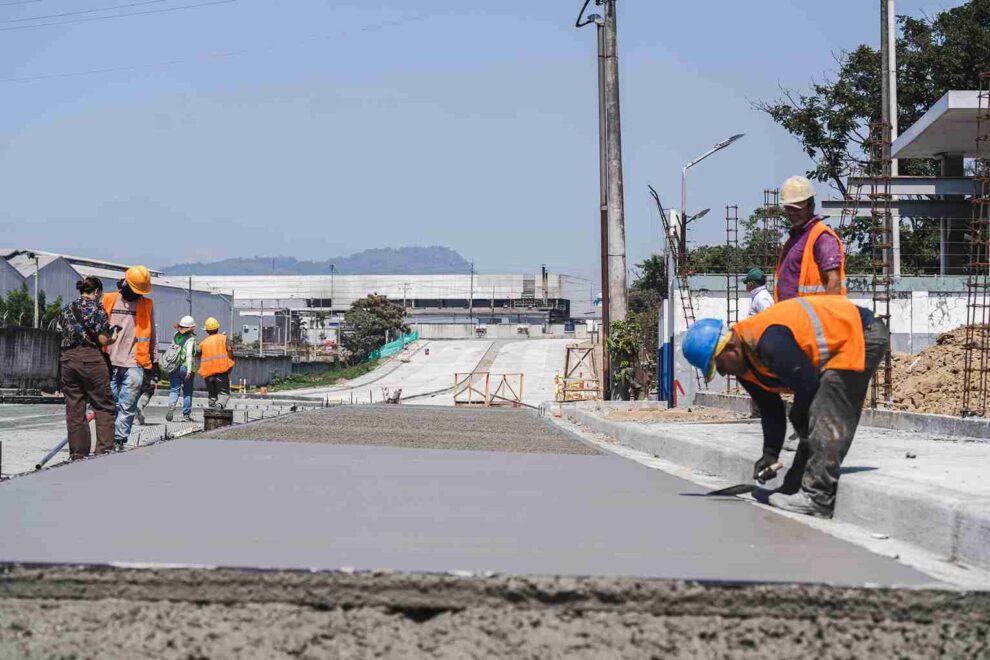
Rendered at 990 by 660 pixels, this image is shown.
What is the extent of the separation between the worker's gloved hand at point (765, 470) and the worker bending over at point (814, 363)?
18.9 inches

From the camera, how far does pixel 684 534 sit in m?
4.81

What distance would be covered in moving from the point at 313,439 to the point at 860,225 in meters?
40.4

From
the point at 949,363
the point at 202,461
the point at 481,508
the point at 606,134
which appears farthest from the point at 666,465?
the point at 606,134

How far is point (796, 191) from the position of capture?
Answer: 7168mm

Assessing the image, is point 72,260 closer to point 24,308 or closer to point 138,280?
point 24,308

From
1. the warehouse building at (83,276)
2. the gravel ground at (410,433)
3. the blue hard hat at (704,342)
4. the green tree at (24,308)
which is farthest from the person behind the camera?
the warehouse building at (83,276)

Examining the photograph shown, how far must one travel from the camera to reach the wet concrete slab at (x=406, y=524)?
3863 millimetres

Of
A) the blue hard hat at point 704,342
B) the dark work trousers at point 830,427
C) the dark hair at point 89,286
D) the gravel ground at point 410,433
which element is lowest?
the gravel ground at point 410,433

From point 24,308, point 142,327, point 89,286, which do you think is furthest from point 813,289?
point 24,308

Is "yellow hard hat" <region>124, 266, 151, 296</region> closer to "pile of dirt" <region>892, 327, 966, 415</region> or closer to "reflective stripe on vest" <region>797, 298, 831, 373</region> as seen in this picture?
"reflective stripe on vest" <region>797, 298, 831, 373</region>

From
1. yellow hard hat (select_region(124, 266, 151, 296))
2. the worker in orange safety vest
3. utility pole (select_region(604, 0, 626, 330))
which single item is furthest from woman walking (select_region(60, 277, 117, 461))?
utility pole (select_region(604, 0, 626, 330))

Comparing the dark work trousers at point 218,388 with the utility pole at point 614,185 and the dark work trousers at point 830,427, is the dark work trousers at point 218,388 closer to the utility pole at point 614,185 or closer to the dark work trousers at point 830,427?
the utility pole at point 614,185

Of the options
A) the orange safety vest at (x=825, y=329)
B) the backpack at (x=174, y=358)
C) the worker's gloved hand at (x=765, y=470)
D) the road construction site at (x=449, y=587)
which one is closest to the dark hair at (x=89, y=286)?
the road construction site at (x=449, y=587)

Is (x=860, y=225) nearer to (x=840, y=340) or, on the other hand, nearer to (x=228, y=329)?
(x=840, y=340)
